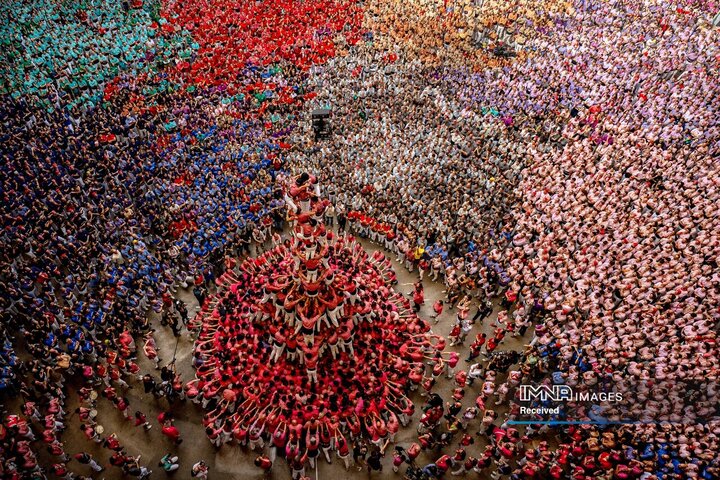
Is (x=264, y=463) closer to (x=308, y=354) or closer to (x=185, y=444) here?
(x=185, y=444)

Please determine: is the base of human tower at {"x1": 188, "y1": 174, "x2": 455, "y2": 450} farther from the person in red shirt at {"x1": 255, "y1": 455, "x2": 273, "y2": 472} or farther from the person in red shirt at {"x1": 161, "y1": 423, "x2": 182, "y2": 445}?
the person in red shirt at {"x1": 161, "y1": 423, "x2": 182, "y2": 445}

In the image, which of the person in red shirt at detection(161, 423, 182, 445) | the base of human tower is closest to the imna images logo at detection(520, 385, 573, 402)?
the base of human tower

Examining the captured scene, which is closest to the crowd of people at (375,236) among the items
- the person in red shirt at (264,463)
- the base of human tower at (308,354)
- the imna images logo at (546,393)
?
the base of human tower at (308,354)

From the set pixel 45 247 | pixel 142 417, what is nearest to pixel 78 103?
pixel 45 247

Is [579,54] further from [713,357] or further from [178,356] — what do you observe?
[178,356]

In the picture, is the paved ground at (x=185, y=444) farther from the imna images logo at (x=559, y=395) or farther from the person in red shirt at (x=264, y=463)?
the imna images logo at (x=559, y=395)

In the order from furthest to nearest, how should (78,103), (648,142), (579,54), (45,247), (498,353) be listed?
(579,54) → (78,103) → (648,142) → (45,247) → (498,353)

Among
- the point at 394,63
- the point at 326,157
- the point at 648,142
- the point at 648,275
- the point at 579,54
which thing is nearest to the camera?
the point at 648,275
